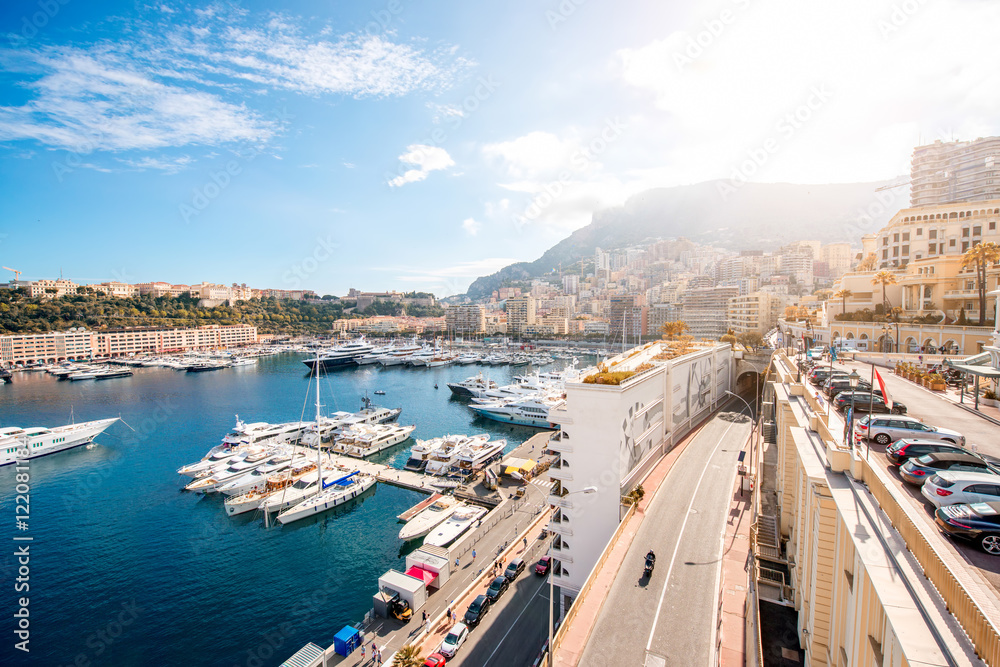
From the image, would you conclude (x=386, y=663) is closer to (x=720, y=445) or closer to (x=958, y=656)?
(x=958, y=656)

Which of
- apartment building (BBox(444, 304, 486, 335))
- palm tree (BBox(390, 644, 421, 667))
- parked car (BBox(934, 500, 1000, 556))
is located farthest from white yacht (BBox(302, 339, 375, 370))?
parked car (BBox(934, 500, 1000, 556))

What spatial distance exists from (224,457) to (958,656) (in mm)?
27875

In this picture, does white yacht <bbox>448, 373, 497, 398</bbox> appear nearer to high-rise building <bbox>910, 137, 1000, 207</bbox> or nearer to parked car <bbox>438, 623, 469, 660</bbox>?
parked car <bbox>438, 623, 469, 660</bbox>

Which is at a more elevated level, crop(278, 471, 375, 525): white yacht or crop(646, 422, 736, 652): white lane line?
crop(646, 422, 736, 652): white lane line

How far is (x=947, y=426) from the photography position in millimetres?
7148

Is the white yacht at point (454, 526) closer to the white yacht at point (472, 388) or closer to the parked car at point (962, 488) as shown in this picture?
the parked car at point (962, 488)

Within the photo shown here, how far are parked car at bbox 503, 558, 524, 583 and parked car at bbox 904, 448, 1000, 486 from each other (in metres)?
10.3

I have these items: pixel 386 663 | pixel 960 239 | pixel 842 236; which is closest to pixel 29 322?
pixel 386 663

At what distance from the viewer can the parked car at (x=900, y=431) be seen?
6.03 metres

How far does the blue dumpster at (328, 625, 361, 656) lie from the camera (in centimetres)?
1019

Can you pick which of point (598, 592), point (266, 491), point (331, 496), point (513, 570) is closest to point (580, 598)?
point (598, 592)

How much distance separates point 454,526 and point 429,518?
5.10 ft

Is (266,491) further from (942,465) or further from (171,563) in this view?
(942,465)

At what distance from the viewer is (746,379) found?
34.6 meters
